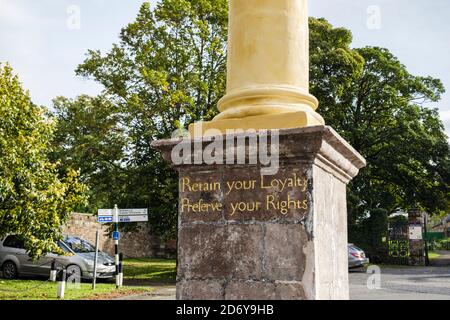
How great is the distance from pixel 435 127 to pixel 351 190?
594cm

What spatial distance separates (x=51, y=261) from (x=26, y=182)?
5470 mm

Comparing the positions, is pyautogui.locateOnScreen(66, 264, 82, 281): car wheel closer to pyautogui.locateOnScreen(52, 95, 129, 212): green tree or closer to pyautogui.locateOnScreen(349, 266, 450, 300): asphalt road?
pyautogui.locateOnScreen(52, 95, 129, 212): green tree

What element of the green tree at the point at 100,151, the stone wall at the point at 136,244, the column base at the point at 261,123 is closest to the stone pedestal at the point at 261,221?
the column base at the point at 261,123

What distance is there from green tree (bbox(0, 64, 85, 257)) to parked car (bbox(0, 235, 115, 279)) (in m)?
3.83

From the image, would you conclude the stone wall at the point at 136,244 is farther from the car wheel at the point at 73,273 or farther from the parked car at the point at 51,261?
the car wheel at the point at 73,273

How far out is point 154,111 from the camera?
19.5 m

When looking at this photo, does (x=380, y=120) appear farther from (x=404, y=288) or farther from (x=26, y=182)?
(x=26, y=182)

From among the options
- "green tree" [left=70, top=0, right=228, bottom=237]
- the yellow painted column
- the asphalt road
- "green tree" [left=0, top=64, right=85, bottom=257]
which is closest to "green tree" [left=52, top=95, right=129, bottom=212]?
"green tree" [left=70, top=0, right=228, bottom=237]

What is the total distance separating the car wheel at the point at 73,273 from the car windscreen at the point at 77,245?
635 millimetres

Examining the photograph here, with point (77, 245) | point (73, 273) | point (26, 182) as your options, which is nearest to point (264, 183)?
point (26, 182)

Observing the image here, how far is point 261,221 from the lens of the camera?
3234 mm

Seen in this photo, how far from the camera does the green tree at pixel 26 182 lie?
11.0m

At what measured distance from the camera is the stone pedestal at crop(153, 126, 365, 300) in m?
3.08
